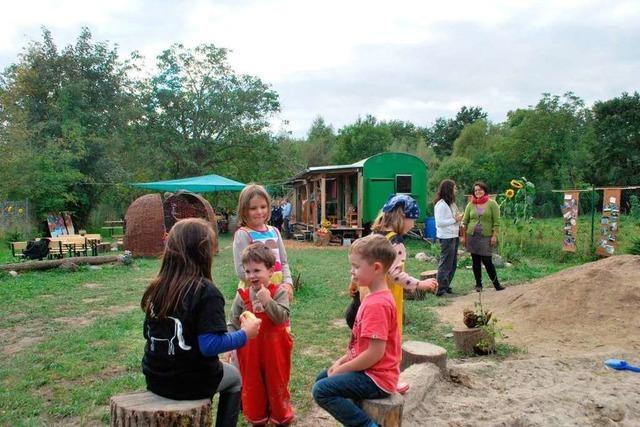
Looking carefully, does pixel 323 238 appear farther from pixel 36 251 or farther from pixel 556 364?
pixel 556 364

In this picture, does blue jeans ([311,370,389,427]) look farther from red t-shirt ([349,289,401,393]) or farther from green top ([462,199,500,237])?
green top ([462,199,500,237])

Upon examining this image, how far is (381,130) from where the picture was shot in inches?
1900

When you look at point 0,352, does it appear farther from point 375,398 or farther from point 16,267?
point 16,267

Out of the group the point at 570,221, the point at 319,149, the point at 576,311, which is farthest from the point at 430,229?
the point at 319,149

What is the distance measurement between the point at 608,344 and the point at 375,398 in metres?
3.71

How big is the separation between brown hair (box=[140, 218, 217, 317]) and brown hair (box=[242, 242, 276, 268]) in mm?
467

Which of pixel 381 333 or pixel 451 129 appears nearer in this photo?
pixel 381 333

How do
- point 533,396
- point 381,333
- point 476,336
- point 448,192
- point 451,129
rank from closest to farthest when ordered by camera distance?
point 381,333 → point 533,396 → point 476,336 → point 448,192 → point 451,129

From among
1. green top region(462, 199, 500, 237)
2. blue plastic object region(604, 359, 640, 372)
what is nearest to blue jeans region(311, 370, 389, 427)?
blue plastic object region(604, 359, 640, 372)

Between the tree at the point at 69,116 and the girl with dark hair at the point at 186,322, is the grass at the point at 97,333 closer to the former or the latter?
the girl with dark hair at the point at 186,322

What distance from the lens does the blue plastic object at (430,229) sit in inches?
668

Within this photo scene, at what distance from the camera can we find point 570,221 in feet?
36.7

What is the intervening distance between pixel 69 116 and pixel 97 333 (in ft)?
61.5

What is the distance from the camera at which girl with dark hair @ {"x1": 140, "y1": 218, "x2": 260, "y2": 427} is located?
7.93 ft
